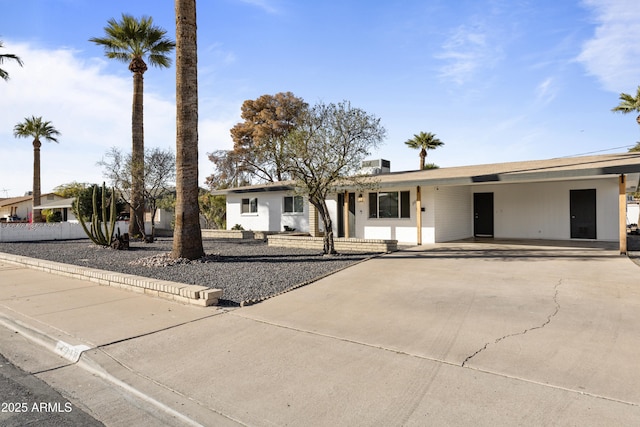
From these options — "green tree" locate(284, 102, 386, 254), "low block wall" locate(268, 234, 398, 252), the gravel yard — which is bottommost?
the gravel yard

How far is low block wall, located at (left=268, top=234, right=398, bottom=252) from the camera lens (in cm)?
1280

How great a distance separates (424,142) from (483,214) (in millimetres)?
18943

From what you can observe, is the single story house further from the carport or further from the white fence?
the white fence

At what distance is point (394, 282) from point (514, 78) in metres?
10.2

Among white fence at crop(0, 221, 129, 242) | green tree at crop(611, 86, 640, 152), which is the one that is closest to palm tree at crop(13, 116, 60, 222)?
white fence at crop(0, 221, 129, 242)

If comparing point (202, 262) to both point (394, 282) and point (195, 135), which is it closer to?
point (195, 135)

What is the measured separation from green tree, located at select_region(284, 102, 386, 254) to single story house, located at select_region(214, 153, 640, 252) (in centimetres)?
254

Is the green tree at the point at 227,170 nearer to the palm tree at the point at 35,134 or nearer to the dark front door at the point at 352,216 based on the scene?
the palm tree at the point at 35,134

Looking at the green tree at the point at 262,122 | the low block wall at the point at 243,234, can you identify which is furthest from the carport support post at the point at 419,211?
the green tree at the point at 262,122

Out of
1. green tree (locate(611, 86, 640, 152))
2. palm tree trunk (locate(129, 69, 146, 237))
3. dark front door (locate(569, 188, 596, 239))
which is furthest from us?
green tree (locate(611, 86, 640, 152))

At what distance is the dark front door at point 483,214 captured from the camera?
58.2 ft

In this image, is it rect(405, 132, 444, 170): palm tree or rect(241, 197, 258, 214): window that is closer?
rect(241, 197, 258, 214): window

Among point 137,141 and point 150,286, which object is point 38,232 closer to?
point 137,141

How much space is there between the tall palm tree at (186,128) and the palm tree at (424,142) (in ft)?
90.1
